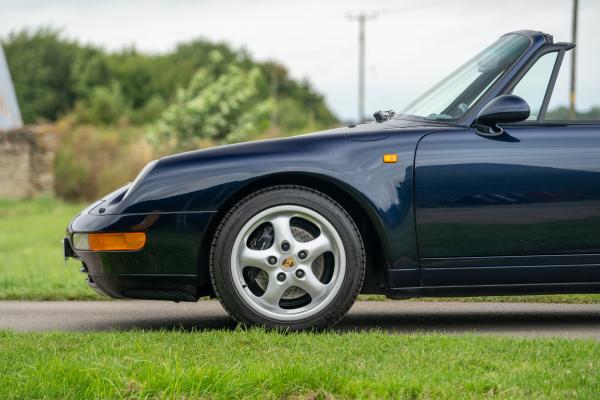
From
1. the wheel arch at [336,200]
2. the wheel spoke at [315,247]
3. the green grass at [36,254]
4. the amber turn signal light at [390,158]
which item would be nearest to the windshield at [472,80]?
the amber turn signal light at [390,158]

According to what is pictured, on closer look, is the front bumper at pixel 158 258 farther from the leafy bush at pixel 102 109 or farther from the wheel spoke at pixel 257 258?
the leafy bush at pixel 102 109

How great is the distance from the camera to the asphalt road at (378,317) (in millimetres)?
5395

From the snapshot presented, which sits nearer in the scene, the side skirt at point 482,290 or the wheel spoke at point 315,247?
the wheel spoke at point 315,247

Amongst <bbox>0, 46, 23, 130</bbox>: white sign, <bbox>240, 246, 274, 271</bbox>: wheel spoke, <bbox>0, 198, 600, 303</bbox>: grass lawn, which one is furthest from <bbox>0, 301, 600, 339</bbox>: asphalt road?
<bbox>0, 46, 23, 130</bbox>: white sign

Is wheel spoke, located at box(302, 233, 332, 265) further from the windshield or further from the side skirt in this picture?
the windshield

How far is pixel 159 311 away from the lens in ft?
21.1

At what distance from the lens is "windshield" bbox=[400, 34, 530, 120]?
17.3 ft

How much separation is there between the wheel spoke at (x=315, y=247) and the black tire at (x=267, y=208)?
9cm

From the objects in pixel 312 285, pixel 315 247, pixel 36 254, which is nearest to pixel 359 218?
pixel 315 247

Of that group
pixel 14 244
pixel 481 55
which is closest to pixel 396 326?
pixel 481 55

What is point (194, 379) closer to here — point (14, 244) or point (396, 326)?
point (396, 326)

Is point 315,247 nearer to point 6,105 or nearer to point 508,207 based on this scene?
point 508,207

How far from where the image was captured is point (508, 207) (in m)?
4.95

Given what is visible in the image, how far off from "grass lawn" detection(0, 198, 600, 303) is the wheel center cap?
2.12 m
